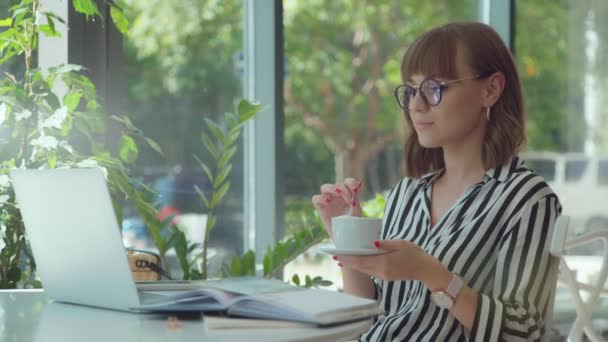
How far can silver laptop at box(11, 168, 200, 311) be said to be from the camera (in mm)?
1375

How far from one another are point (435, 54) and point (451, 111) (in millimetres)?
121

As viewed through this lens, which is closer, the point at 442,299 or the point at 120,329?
the point at 120,329

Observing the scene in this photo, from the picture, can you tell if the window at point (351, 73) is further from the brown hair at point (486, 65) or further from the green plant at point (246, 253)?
the brown hair at point (486, 65)

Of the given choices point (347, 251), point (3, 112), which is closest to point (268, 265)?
point (3, 112)

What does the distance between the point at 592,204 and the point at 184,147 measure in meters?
2.28

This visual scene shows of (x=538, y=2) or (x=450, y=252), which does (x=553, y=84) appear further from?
(x=450, y=252)

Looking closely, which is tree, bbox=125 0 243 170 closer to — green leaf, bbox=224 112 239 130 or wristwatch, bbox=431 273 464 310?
green leaf, bbox=224 112 239 130

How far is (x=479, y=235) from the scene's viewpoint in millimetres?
1779

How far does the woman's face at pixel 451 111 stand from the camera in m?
1.86

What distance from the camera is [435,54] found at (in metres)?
1.88

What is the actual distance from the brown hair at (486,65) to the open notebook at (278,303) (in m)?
0.60

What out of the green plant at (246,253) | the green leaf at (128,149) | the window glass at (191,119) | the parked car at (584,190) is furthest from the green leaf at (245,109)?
the parked car at (584,190)

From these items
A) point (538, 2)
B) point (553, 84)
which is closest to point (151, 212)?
point (538, 2)

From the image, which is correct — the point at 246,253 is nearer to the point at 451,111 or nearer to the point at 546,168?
the point at 451,111
